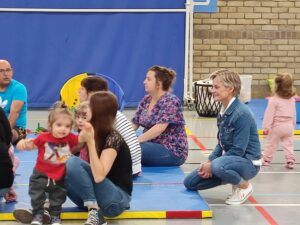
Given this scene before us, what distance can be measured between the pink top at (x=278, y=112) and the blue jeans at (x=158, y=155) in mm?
1057

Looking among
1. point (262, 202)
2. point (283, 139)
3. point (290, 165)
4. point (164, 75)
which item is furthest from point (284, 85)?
point (262, 202)

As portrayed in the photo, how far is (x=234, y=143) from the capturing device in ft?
16.3

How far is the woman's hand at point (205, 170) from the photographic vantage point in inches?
198

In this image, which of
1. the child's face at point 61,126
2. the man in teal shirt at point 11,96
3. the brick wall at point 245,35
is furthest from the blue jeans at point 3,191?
the brick wall at point 245,35

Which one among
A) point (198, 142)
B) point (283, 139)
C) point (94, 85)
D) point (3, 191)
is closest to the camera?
point (3, 191)

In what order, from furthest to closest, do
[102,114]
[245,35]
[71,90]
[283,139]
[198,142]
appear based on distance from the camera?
1. [245,35]
2. [71,90]
3. [198,142]
4. [283,139]
5. [102,114]

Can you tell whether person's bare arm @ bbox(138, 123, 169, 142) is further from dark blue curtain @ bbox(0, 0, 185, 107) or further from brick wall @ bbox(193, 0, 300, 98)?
brick wall @ bbox(193, 0, 300, 98)

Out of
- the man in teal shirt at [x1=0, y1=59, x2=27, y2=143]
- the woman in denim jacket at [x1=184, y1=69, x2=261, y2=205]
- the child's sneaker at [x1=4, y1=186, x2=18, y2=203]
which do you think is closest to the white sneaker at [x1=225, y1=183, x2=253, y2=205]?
the woman in denim jacket at [x1=184, y1=69, x2=261, y2=205]

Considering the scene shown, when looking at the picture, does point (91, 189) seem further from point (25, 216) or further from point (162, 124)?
point (162, 124)

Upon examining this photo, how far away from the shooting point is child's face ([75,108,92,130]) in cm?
418

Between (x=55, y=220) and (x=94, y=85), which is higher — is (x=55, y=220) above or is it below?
below


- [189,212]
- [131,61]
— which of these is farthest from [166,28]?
[189,212]

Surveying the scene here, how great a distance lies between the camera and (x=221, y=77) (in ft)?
16.3

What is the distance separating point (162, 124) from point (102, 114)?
1.83m
